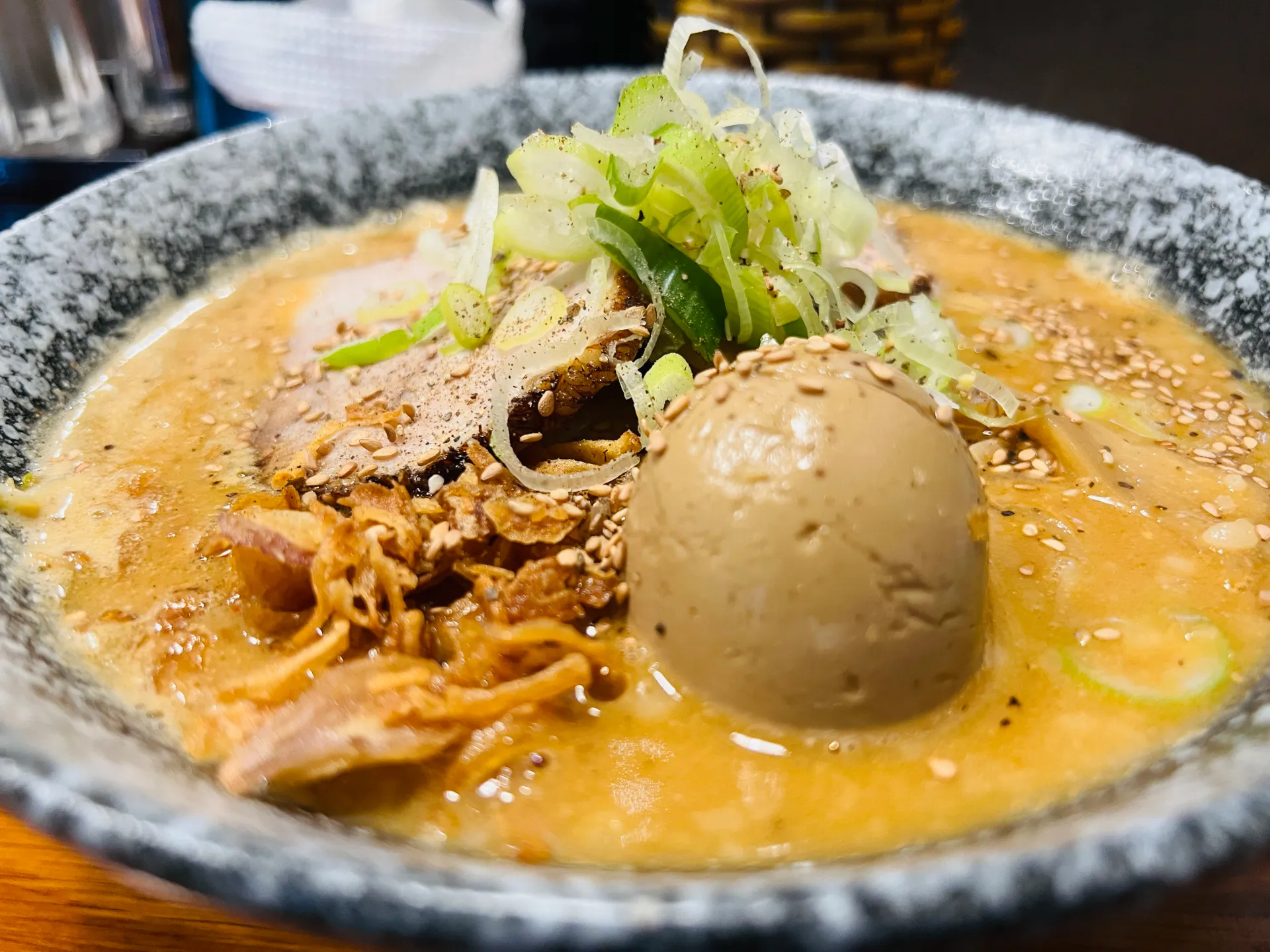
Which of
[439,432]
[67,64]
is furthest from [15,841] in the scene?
[67,64]

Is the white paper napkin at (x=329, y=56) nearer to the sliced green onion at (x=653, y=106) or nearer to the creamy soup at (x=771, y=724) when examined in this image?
the creamy soup at (x=771, y=724)

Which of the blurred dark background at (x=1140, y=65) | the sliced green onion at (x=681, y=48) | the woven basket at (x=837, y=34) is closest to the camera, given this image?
the sliced green onion at (x=681, y=48)

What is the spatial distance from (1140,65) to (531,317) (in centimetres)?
478

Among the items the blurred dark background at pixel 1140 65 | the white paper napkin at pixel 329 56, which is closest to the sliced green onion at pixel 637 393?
the white paper napkin at pixel 329 56

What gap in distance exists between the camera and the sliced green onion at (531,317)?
1760 millimetres

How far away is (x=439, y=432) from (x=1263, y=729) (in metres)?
1.29

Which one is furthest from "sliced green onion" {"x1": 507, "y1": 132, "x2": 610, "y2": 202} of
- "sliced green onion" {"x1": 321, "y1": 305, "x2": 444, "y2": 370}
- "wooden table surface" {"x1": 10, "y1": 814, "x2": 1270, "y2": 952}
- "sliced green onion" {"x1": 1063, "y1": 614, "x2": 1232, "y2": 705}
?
"wooden table surface" {"x1": 10, "y1": 814, "x2": 1270, "y2": 952}

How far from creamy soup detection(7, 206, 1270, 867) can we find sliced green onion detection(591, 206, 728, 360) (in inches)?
22.0

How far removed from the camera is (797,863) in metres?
1.13

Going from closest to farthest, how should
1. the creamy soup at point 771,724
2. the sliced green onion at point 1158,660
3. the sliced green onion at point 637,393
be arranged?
1. the creamy soup at point 771,724
2. the sliced green onion at point 1158,660
3. the sliced green onion at point 637,393

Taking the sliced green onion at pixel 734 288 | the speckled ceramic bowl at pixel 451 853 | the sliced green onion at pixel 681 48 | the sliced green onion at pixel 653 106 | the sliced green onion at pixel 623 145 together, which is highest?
the sliced green onion at pixel 681 48

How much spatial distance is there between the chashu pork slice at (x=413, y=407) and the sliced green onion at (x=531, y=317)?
0.02 meters

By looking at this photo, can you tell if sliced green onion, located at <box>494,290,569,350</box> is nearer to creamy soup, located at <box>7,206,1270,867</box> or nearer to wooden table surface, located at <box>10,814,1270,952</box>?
creamy soup, located at <box>7,206,1270,867</box>

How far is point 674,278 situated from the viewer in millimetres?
1717
